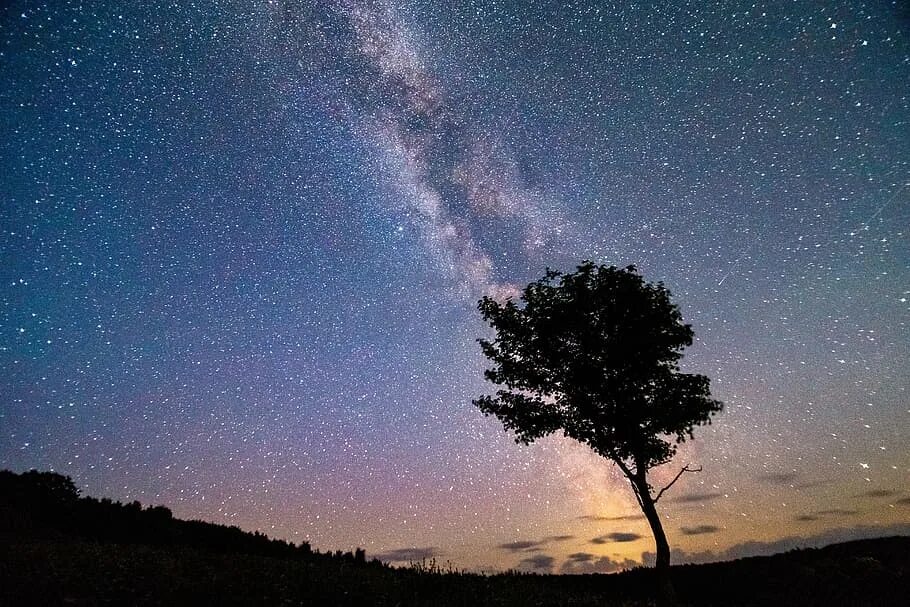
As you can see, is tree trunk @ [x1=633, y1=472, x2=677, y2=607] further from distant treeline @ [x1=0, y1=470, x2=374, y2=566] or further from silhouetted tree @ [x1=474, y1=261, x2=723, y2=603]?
distant treeline @ [x1=0, y1=470, x2=374, y2=566]

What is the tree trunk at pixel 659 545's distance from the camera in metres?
19.2

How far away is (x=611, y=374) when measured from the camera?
22.5 meters

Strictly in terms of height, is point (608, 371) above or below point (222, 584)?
above

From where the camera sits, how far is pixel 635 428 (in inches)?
872

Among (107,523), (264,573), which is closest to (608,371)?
(264,573)

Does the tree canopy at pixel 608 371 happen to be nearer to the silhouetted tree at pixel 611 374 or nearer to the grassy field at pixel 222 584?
the silhouetted tree at pixel 611 374

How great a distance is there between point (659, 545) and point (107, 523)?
23202 mm

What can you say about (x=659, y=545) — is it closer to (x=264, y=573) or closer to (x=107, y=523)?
(x=264, y=573)

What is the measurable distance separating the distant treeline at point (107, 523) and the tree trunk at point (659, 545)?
34.8 feet

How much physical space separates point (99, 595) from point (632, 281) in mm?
19971

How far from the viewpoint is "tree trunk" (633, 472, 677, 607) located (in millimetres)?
19153

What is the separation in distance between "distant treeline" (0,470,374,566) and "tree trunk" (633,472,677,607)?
34.8 feet

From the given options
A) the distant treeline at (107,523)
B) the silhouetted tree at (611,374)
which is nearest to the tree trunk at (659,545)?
the silhouetted tree at (611,374)

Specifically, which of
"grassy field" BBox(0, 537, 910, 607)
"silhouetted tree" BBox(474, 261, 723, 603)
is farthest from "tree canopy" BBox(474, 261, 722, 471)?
"grassy field" BBox(0, 537, 910, 607)
